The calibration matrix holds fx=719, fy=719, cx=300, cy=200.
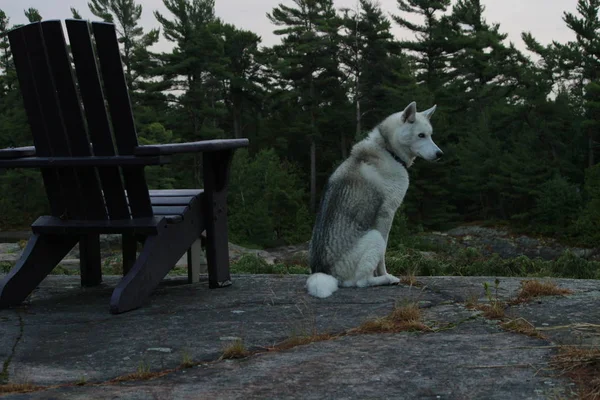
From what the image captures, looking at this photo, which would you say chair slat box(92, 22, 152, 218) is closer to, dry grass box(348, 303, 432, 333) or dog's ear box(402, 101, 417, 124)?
dry grass box(348, 303, 432, 333)

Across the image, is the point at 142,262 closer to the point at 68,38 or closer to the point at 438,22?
the point at 68,38

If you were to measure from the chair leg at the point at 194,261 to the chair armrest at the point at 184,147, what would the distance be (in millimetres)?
874

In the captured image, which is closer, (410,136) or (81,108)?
(81,108)

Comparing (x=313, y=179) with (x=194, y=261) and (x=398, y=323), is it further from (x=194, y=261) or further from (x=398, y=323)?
(x=398, y=323)

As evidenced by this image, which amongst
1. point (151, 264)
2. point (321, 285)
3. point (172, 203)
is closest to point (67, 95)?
point (172, 203)

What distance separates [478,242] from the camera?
28.7m

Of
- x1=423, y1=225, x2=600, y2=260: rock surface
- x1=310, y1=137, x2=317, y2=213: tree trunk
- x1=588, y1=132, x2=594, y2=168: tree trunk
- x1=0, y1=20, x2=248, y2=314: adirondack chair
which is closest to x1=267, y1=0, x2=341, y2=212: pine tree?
x1=310, y1=137, x2=317, y2=213: tree trunk

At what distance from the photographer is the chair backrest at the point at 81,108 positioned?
170 inches

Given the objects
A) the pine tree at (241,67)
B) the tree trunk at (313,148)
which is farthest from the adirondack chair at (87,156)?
the pine tree at (241,67)

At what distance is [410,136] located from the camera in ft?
17.4

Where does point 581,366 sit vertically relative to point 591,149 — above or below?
above

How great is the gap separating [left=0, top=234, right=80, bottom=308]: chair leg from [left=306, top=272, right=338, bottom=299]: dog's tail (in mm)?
1701

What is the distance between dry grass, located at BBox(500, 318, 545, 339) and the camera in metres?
3.45

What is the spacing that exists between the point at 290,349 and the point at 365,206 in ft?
6.12
